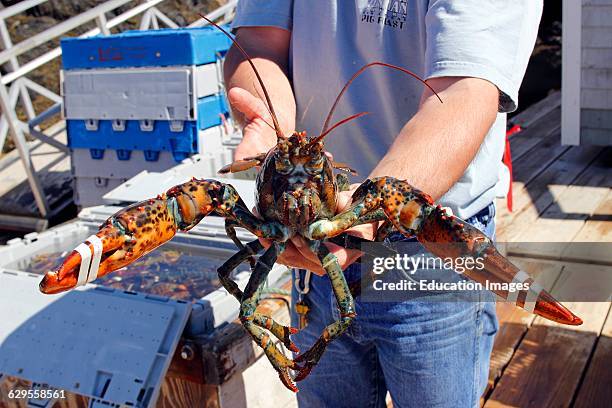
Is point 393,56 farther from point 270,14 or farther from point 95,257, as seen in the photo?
point 95,257

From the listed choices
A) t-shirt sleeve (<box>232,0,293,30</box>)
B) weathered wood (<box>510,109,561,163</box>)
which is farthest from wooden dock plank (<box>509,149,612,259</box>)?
t-shirt sleeve (<box>232,0,293,30</box>)

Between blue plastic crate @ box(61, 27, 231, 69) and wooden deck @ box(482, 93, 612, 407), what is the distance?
3057mm

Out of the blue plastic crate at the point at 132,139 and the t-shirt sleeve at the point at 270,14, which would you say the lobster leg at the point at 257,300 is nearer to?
the t-shirt sleeve at the point at 270,14

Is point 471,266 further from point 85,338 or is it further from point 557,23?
point 557,23

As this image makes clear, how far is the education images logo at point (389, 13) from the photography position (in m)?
1.94

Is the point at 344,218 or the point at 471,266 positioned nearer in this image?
the point at 471,266

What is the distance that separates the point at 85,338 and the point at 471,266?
1916mm

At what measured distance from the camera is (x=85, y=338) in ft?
9.43

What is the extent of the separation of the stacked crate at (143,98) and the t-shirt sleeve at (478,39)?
421 cm

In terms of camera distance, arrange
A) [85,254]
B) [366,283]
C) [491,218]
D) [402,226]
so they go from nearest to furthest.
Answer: [85,254] → [402,226] → [366,283] → [491,218]

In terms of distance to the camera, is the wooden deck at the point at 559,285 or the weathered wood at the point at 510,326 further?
the weathered wood at the point at 510,326

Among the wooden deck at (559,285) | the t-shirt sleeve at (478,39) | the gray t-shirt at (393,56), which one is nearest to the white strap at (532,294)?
the gray t-shirt at (393,56)

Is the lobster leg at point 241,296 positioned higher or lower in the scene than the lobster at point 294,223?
lower

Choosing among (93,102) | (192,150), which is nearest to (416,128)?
(192,150)
